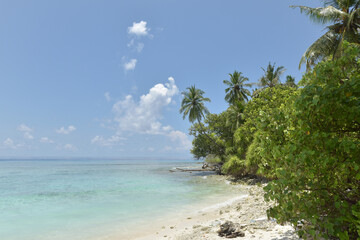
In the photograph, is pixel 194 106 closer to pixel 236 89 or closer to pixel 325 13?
pixel 236 89

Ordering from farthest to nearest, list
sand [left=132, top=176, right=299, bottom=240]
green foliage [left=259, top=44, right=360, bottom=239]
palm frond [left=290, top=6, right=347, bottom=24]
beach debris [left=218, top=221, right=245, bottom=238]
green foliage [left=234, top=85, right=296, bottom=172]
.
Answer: green foliage [left=234, top=85, right=296, bottom=172] < palm frond [left=290, top=6, right=347, bottom=24] < beach debris [left=218, top=221, right=245, bottom=238] < sand [left=132, top=176, right=299, bottom=240] < green foliage [left=259, top=44, right=360, bottom=239]

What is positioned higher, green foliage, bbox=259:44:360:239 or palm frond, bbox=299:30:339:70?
palm frond, bbox=299:30:339:70

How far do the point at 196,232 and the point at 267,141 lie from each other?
5.48 m

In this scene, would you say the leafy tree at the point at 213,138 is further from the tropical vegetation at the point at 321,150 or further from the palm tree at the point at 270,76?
the tropical vegetation at the point at 321,150

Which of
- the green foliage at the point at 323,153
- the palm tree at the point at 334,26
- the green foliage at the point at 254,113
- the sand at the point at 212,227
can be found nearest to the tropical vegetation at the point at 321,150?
the green foliage at the point at 323,153

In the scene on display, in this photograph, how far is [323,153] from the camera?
3.42 metres

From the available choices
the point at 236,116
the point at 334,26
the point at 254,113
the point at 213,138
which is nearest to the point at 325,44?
the point at 334,26

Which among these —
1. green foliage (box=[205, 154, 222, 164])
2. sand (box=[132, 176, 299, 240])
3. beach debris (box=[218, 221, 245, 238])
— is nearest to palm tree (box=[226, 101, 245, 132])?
green foliage (box=[205, 154, 222, 164])

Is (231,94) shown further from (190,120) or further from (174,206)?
(174,206)

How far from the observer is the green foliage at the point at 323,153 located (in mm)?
3395

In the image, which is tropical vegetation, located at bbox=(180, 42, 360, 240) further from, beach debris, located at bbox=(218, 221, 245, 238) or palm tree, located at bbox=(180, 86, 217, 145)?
palm tree, located at bbox=(180, 86, 217, 145)

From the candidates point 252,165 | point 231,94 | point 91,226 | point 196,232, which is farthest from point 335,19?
point 231,94

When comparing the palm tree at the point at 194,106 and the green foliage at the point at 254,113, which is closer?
the green foliage at the point at 254,113

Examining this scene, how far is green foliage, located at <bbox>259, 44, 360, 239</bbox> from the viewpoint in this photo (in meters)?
3.39
